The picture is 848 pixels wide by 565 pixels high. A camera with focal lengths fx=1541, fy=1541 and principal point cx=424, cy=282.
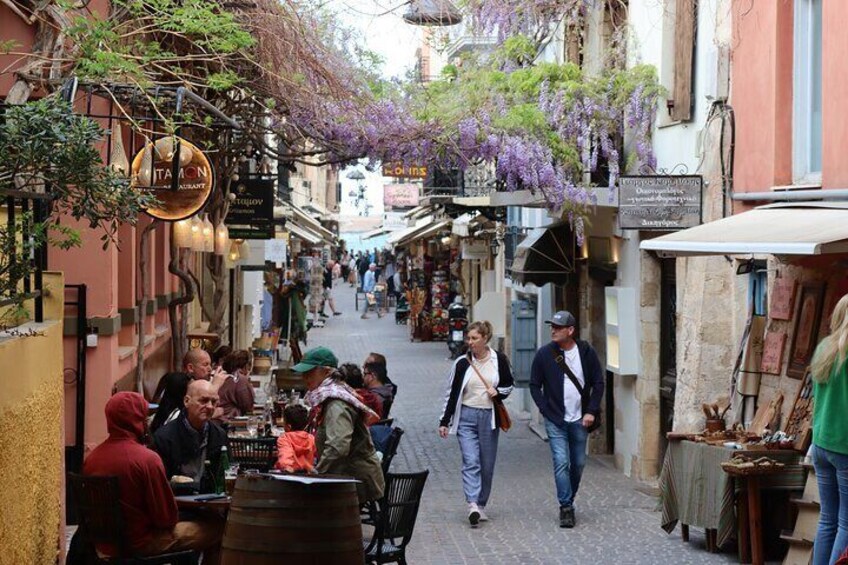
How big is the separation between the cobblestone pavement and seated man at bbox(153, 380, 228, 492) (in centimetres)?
A: 240

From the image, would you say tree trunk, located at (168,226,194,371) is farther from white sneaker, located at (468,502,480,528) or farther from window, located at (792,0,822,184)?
window, located at (792,0,822,184)

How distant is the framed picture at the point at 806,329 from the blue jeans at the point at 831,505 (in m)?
2.65

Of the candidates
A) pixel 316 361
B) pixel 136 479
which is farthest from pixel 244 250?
pixel 136 479

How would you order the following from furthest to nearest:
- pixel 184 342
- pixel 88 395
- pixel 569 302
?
pixel 569 302 < pixel 184 342 < pixel 88 395

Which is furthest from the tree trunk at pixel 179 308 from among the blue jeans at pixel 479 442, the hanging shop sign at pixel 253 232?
the blue jeans at pixel 479 442

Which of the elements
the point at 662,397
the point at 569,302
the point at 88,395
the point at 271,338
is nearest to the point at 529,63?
the point at 569,302

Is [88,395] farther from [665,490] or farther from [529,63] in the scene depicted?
[529,63]

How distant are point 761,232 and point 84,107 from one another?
6308 mm

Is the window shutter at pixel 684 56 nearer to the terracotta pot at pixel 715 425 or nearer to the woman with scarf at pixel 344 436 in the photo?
the terracotta pot at pixel 715 425

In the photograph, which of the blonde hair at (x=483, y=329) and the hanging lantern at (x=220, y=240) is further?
the hanging lantern at (x=220, y=240)

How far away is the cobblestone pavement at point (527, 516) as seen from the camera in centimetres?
1172

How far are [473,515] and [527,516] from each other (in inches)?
32.6

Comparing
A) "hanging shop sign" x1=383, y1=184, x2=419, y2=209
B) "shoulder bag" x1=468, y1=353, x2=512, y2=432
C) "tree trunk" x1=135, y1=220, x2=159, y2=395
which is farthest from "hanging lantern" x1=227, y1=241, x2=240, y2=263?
"hanging shop sign" x1=383, y1=184, x2=419, y2=209

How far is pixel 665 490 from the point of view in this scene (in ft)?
39.1
